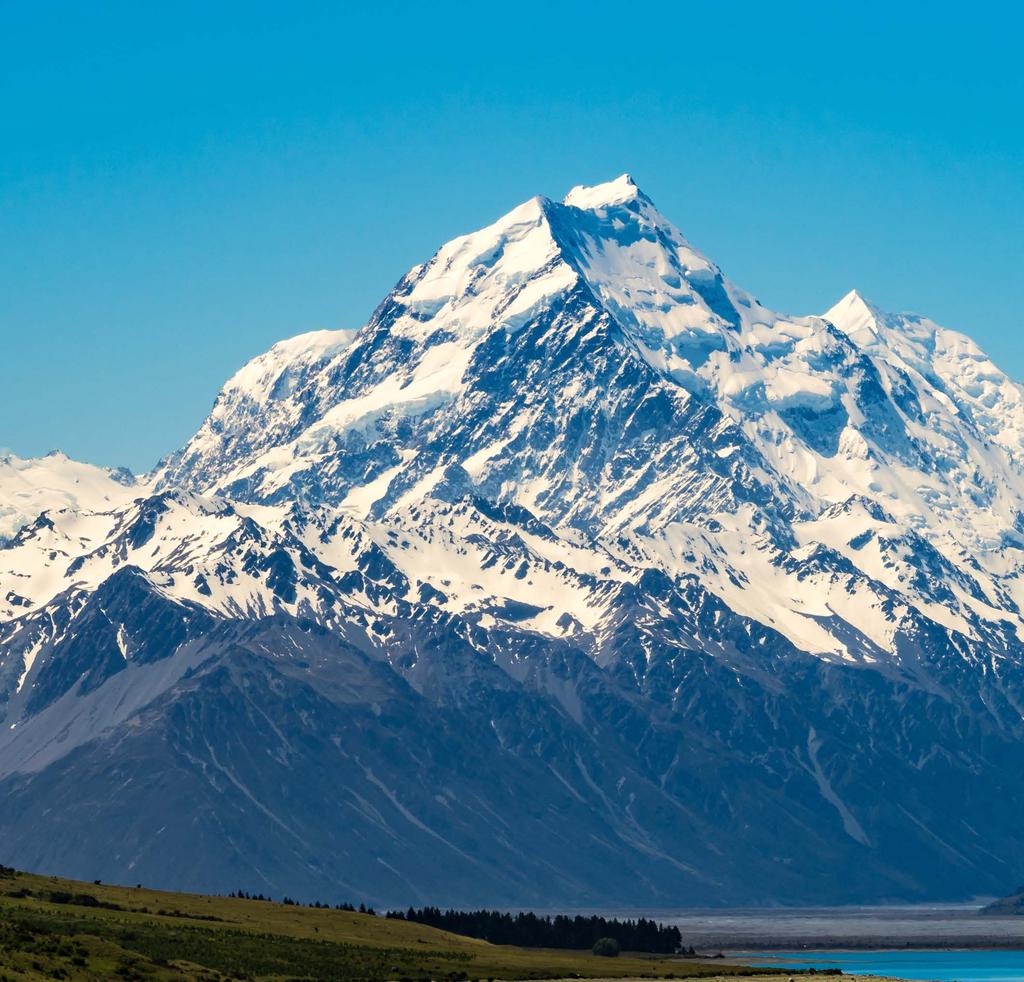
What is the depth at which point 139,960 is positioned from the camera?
19425 cm

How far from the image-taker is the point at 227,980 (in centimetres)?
19762

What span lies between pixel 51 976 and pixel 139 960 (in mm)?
23389

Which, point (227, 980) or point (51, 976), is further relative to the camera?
point (227, 980)

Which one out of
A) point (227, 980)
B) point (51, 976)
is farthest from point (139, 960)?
point (51, 976)

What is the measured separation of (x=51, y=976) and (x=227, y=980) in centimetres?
2851

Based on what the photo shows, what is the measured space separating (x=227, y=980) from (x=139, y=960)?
7771 mm

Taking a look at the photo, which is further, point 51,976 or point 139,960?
point 139,960

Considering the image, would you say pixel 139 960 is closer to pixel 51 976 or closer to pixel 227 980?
pixel 227 980

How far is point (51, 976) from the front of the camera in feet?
562
